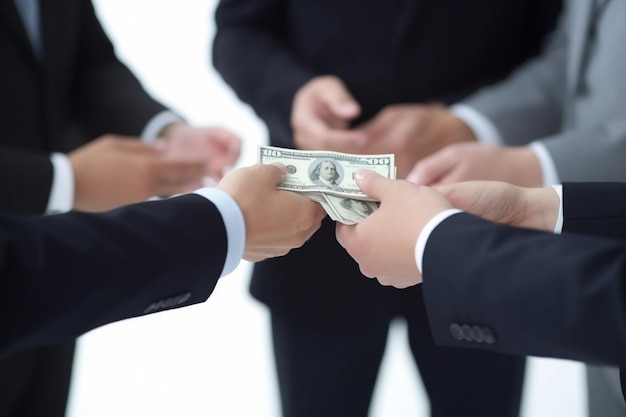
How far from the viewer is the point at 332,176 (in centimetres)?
102

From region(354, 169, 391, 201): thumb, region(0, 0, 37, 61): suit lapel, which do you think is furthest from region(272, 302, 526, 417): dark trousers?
region(0, 0, 37, 61): suit lapel

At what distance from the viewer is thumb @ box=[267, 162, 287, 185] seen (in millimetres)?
995

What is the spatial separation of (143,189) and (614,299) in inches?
37.1

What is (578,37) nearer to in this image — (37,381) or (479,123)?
(479,123)

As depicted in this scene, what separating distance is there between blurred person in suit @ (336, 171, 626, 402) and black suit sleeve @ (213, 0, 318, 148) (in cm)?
38

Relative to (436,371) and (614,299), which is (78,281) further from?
(436,371)

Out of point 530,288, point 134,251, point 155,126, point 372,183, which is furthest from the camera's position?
point 155,126

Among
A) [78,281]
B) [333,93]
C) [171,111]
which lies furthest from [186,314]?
[78,281]

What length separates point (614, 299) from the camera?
2.15 feet

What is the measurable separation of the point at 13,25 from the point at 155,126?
1.36 ft

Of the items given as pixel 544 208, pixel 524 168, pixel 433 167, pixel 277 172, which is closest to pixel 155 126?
pixel 277 172

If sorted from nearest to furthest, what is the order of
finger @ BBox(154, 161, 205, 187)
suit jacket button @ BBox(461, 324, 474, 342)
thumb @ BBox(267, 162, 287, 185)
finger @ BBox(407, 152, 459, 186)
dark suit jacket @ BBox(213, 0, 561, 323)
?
suit jacket button @ BBox(461, 324, 474, 342)
thumb @ BBox(267, 162, 287, 185)
finger @ BBox(407, 152, 459, 186)
dark suit jacket @ BBox(213, 0, 561, 323)
finger @ BBox(154, 161, 205, 187)

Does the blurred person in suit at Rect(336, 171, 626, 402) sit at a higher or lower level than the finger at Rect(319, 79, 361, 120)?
lower

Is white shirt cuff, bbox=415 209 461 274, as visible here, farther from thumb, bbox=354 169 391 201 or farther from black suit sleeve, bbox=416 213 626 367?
thumb, bbox=354 169 391 201
